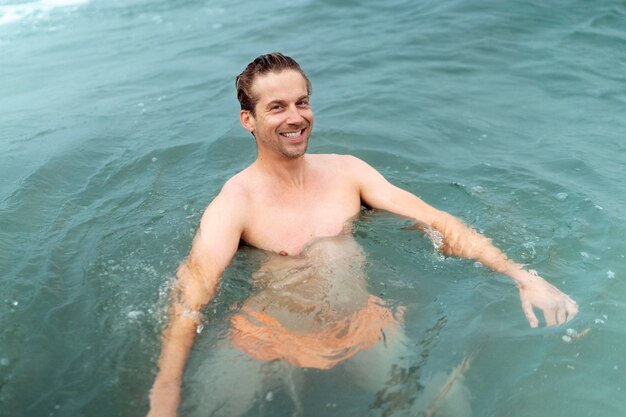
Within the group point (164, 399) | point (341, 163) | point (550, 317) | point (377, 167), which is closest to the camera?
point (164, 399)

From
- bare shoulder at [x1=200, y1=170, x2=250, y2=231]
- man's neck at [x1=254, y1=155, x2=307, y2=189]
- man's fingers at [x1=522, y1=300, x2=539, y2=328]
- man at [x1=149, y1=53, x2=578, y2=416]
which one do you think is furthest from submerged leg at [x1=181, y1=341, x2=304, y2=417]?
man's fingers at [x1=522, y1=300, x2=539, y2=328]

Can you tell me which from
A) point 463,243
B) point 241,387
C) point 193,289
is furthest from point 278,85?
point 241,387

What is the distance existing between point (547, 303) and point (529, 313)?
0.11 metres

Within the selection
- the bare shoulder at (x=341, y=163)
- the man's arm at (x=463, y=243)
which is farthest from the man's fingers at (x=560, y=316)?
the bare shoulder at (x=341, y=163)

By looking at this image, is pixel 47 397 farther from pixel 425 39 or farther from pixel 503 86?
pixel 425 39

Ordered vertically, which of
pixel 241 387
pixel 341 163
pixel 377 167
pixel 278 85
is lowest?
pixel 377 167

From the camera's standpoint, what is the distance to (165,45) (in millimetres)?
10031

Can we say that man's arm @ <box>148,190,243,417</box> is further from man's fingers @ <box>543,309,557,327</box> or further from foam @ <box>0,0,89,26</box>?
foam @ <box>0,0,89,26</box>

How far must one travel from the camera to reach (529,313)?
312cm

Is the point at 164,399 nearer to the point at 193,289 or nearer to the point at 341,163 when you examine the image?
the point at 193,289

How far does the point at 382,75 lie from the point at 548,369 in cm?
524

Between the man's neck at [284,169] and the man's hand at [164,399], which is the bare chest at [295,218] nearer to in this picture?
the man's neck at [284,169]

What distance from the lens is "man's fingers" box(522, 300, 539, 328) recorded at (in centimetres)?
308

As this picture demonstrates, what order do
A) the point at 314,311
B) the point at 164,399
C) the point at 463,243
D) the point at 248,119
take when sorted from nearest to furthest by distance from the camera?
the point at 164,399 → the point at 314,311 → the point at 248,119 → the point at 463,243
